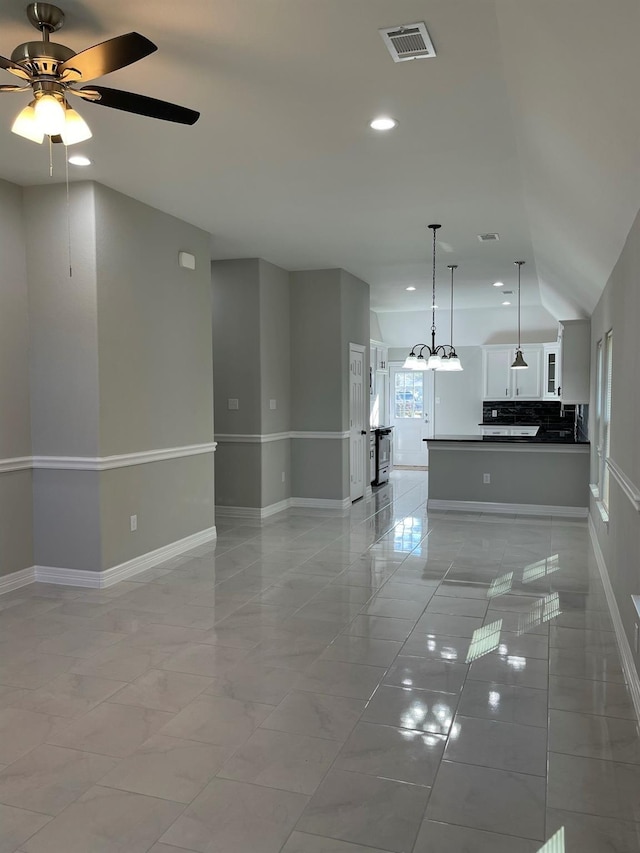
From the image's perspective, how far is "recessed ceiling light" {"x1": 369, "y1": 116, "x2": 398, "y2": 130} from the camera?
3588 mm

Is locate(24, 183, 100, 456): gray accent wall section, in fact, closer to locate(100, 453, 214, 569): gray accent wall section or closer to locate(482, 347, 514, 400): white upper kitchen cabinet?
locate(100, 453, 214, 569): gray accent wall section

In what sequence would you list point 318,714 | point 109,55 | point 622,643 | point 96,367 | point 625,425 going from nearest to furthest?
point 109,55 < point 318,714 < point 622,643 < point 625,425 < point 96,367

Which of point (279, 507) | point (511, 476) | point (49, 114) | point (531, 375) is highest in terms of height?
point (49, 114)

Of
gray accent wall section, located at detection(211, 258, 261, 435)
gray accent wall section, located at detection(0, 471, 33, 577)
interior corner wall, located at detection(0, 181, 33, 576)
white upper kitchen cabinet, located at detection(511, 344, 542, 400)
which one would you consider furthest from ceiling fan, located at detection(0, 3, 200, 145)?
white upper kitchen cabinet, located at detection(511, 344, 542, 400)

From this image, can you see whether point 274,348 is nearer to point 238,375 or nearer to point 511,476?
point 238,375

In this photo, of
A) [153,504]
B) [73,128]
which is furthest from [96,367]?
[73,128]

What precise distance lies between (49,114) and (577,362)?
659 cm

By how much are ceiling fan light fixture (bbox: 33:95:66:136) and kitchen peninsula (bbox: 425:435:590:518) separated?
6092mm

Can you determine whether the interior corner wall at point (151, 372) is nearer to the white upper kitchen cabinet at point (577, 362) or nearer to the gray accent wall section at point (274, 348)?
the gray accent wall section at point (274, 348)

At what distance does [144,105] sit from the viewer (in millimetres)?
2650

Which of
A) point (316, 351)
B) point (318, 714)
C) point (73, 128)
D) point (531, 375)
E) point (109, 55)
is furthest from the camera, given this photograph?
point (531, 375)

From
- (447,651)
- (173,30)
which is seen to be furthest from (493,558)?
(173,30)

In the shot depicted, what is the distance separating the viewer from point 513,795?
7.59 ft

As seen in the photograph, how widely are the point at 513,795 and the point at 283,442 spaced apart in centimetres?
586
